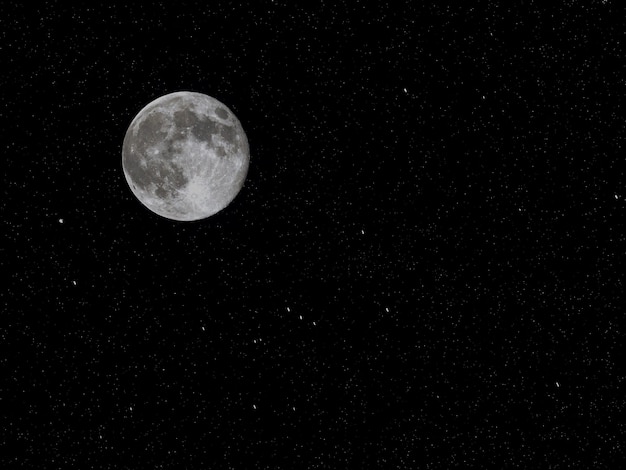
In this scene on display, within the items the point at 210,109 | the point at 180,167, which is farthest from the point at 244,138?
the point at 180,167

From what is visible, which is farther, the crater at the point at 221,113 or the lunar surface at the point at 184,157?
the crater at the point at 221,113

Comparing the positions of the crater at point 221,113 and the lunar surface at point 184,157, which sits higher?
the crater at point 221,113

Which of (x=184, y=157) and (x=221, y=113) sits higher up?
(x=221, y=113)

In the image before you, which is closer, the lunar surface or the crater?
the lunar surface

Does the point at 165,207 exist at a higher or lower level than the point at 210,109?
lower

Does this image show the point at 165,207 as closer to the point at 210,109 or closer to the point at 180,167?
the point at 180,167

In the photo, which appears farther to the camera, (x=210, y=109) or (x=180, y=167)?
(x=210, y=109)

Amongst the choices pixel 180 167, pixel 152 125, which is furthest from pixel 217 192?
pixel 152 125

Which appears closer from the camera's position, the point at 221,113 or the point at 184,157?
the point at 184,157
